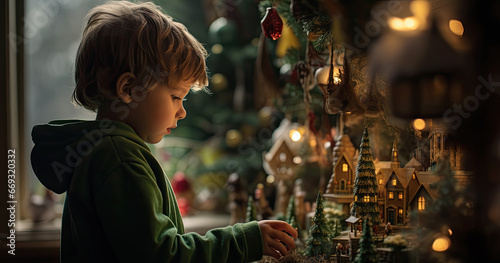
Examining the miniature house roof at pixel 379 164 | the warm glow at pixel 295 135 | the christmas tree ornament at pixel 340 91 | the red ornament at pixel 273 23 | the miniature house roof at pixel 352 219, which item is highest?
the red ornament at pixel 273 23

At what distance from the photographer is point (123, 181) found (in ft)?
2.28

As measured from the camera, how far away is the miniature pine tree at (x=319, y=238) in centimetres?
81

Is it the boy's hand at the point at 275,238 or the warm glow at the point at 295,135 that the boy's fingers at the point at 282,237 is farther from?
the warm glow at the point at 295,135

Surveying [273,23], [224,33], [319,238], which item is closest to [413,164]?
[319,238]

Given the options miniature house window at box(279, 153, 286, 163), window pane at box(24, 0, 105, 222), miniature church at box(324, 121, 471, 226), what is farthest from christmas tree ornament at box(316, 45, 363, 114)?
window pane at box(24, 0, 105, 222)

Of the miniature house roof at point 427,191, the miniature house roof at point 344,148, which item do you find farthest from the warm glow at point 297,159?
the miniature house roof at point 427,191

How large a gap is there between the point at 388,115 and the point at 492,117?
167 millimetres

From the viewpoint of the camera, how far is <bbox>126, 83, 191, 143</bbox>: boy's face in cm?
80

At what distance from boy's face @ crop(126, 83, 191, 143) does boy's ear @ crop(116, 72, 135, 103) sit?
0.02 meters

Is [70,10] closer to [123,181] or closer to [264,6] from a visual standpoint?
[264,6]

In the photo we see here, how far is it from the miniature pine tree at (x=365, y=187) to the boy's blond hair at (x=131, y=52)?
0.34m

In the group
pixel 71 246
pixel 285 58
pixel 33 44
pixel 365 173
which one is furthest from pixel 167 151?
pixel 365 173

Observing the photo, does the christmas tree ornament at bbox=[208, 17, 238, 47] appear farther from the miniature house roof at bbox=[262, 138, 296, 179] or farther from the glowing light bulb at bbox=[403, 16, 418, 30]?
the glowing light bulb at bbox=[403, 16, 418, 30]

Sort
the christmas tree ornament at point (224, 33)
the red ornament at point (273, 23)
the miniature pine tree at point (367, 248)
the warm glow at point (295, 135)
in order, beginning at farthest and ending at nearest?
the christmas tree ornament at point (224, 33), the warm glow at point (295, 135), the red ornament at point (273, 23), the miniature pine tree at point (367, 248)
